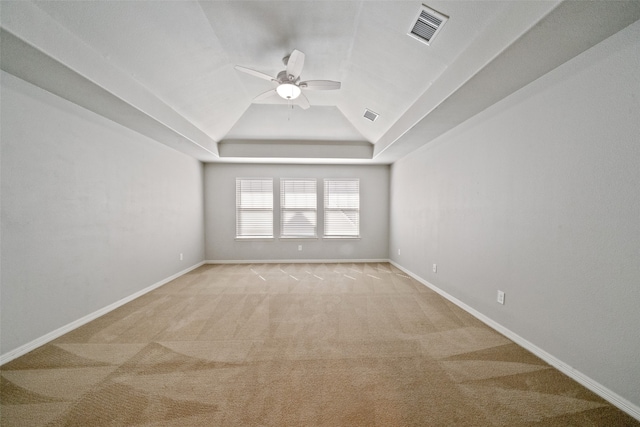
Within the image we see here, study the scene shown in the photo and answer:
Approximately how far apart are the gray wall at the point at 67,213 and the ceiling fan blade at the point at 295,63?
2.38 meters

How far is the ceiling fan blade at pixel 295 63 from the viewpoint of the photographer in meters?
2.49

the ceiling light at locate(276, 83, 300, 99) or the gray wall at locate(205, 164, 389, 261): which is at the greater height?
the ceiling light at locate(276, 83, 300, 99)

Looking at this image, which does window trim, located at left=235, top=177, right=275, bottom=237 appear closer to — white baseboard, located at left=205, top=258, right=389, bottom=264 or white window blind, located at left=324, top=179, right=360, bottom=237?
white baseboard, located at left=205, top=258, right=389, bottom=264

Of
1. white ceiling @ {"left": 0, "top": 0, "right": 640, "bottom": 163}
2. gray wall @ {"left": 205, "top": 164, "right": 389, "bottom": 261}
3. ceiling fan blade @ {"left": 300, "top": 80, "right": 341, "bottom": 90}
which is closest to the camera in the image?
white ceiling @ {"left": 0, "top": 0, "right": 640, "bottom": 163}

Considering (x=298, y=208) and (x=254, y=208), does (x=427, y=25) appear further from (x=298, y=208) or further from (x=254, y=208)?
(x=254, y=208)

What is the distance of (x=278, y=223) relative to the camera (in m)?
5.98

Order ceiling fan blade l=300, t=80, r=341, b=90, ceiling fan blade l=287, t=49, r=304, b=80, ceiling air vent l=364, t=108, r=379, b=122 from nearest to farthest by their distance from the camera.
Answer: ceiling fan blade l=287, t=49, r=304, b=80 → ceiling fan blade l=300, t=80, r=341, b=90 → ceiling air vent l=364, t=108, r=379, b=122

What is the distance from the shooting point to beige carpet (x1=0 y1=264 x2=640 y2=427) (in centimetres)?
150

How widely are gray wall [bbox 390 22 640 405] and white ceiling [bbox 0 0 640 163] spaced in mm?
248

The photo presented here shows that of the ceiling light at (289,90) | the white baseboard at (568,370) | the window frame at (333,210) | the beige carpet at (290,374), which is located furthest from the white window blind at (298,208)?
the white baseboard at (568,370)

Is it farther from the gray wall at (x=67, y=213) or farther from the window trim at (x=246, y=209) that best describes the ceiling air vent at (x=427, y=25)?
the window trim at (x=246, y=209)

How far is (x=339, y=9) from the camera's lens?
2.35 metres

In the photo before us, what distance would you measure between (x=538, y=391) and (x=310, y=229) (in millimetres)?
4755

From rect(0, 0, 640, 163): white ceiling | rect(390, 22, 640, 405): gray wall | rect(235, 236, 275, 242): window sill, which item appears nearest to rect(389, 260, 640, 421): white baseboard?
rect(390, 22, 640, 405): gray wall
